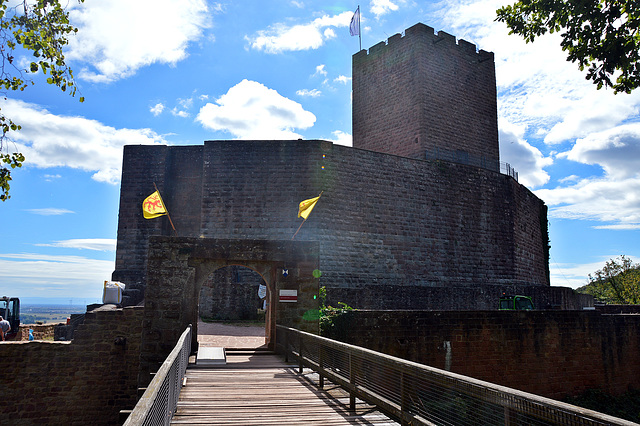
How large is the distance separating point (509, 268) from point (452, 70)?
10912 mm

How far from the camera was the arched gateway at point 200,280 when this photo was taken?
10945 millimetres

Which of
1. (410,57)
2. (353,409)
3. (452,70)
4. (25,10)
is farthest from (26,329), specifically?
(452,70)

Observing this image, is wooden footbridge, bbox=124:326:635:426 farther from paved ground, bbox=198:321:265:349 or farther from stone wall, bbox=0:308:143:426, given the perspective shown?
stone wall, bbox=0:308:143:426

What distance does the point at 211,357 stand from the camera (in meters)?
10.1

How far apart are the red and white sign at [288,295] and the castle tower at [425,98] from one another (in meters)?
15.8

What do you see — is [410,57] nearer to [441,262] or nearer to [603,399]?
[441,262]

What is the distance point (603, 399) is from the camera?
1650 cm

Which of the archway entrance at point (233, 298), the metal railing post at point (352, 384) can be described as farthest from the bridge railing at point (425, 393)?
the archway entrance at point (233, 298)

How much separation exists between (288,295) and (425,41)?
19.4 m

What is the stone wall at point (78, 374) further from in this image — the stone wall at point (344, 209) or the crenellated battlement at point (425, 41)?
the crenellated battlement at point (425, 41)

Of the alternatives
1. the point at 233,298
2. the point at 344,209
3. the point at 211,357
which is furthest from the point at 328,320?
the point at 344,209

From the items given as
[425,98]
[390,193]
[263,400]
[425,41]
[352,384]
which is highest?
[425,41]

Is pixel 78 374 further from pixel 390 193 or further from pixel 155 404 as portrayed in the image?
pixel 390 193

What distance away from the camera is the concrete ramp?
9.88 meters
